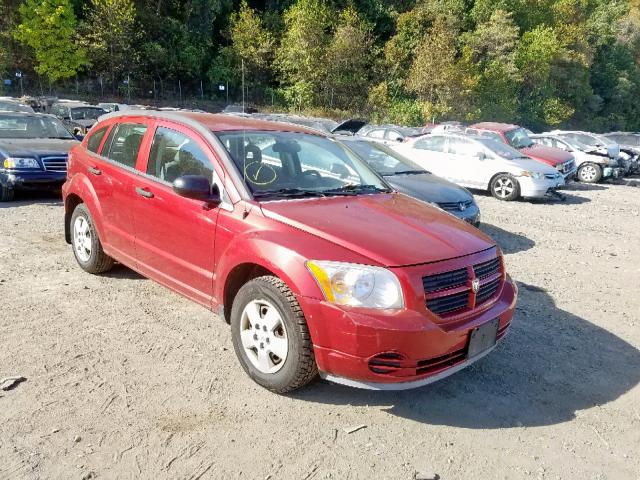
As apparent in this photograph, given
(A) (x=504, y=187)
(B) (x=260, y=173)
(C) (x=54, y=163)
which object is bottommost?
(A) (x=504, y=187)

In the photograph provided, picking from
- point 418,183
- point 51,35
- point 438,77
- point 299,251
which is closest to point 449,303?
point 299,251

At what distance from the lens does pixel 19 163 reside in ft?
29.0

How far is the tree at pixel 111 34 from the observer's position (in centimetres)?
3828

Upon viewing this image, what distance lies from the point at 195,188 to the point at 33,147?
7058 millimetres

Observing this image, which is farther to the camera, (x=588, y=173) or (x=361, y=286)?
(x=588, y=173)

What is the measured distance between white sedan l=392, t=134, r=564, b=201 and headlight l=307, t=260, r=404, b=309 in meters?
10.3

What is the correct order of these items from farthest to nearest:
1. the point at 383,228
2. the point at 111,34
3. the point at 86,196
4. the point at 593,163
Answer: the point at 111,34 → the point at 593,163 → the point at 86,196 → the point at 383,228

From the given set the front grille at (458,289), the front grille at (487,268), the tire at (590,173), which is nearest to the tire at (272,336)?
the front grille at (458,289)

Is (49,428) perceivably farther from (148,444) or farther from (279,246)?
(279,246)

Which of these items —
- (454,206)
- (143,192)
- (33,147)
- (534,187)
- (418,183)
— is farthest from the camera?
(534,187)

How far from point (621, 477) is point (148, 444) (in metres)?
2.59

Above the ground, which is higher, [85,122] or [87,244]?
[85,122]

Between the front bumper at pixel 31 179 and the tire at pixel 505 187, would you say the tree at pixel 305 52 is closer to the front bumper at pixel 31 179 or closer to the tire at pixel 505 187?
the tire at pixel 505 187

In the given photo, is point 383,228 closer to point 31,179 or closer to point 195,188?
point 195,188
